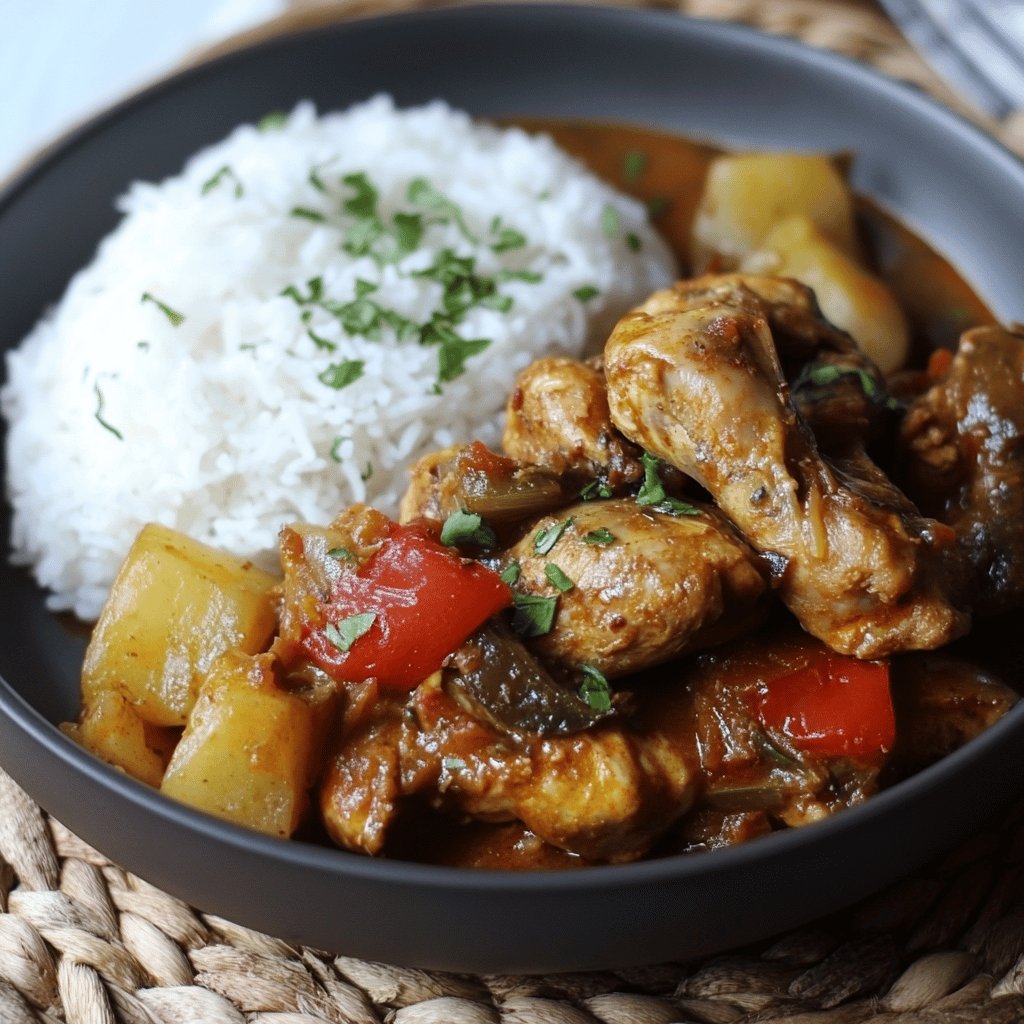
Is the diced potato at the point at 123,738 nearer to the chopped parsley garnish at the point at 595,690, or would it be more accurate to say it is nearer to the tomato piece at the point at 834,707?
the chopped parsley garnish at the point at 595,690

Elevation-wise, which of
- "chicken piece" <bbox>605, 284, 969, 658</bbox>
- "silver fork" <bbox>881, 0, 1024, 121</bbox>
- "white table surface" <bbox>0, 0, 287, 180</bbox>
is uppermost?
Result: "silver fork" <bbox>881, 0, 1024, 121</bbox>

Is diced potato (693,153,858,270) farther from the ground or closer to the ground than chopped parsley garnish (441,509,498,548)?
farther from the ground

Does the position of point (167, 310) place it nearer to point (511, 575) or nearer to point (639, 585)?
point (511, 575)

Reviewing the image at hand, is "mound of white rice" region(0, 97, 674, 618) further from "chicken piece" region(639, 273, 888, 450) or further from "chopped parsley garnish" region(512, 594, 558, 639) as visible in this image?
"chopped parsley garnish" region(512, 594, 558, 639)

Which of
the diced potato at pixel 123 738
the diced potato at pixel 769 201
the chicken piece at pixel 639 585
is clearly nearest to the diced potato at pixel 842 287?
the diced potato at pixel 769 201

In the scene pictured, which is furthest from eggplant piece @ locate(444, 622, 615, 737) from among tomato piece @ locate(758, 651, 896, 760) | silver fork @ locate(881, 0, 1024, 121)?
silver fork @ locate(881, 0, 1024, 121)

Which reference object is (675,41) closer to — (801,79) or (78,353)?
(801,79)

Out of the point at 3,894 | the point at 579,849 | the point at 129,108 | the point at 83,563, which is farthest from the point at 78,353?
the point at 579,849
